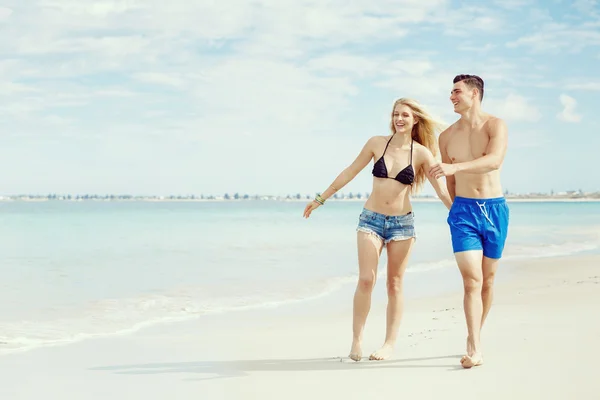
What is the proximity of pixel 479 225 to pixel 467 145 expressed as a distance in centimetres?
58

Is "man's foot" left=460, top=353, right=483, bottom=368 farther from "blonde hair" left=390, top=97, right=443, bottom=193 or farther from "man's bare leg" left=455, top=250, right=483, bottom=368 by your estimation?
"blonde hair" left=390, top=97, right=443, bottom=193

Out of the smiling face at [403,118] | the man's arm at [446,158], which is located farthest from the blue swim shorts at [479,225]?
the smiling face at [403,118]

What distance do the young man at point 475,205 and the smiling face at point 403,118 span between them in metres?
0.32

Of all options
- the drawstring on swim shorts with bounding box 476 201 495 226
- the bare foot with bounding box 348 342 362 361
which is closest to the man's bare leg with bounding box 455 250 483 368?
the drawstring on swim shorts with bounding box 476 201 495 226

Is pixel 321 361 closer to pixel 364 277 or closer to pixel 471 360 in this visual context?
pixel 364 277

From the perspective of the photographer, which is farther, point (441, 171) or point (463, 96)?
point (463, 96)

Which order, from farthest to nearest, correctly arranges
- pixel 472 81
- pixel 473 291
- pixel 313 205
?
pixel 313 205
pixel 472 81
pixel 473 291

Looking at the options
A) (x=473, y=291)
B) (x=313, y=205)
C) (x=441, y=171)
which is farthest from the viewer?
(x=313, y=205)

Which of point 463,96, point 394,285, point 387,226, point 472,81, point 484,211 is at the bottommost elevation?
point 394,285

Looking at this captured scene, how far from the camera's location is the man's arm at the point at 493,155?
16.3ft

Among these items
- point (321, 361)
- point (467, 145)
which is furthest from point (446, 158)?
point (321, 361)

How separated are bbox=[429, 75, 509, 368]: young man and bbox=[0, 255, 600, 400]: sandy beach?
483 mm

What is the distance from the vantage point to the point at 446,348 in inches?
235

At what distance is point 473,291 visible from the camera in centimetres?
524
